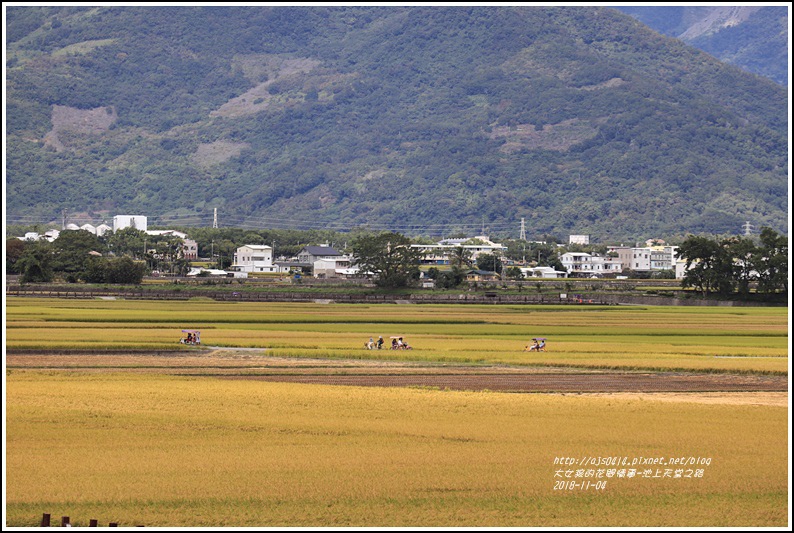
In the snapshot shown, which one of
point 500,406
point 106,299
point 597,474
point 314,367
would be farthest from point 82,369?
point 106,299

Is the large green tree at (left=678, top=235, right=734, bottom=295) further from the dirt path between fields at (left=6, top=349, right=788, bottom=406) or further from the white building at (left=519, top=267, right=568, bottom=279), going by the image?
the dirt path between fields at (left=6, top=349, right=788, bottom=406)

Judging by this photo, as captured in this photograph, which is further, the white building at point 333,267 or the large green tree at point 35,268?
the white building at point 333,267

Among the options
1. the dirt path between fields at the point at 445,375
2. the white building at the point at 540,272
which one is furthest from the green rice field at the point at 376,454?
the white building at the point at 540,272

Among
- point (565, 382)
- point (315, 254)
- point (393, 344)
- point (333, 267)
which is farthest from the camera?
point (315, 254)

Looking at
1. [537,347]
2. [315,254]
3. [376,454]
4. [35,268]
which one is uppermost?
[315,254]

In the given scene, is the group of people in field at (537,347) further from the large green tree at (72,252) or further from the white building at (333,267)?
the white building at (333,267)

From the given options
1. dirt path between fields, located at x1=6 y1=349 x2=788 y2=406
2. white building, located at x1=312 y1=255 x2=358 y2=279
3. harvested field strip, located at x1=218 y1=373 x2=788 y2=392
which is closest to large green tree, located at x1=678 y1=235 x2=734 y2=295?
dirt path between fields, located at x1=6 y1=349 x2=788 y2=406

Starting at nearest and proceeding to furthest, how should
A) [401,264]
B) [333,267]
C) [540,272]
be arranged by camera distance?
[401,264]
[540,272]
[333,267]

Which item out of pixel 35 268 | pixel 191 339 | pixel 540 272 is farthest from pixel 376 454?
pixel 540 272

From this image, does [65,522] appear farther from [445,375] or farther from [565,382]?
[565,382]

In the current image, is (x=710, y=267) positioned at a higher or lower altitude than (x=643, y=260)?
lower
